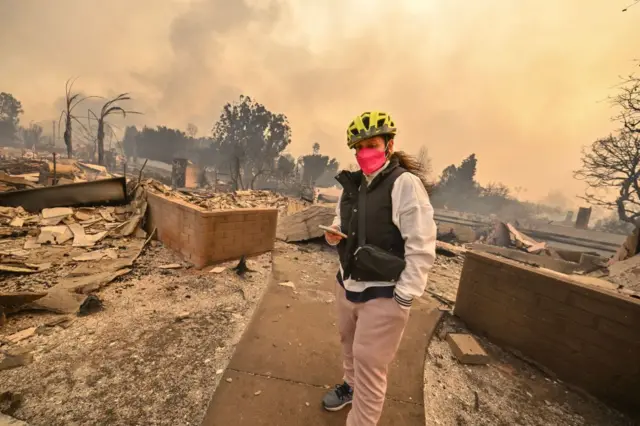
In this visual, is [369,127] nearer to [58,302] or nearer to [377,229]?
[377,229]

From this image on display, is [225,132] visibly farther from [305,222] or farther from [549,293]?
[549,293]

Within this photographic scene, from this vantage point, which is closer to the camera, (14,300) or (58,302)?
(14,300)

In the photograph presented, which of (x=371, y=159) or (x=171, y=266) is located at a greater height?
(x=371, y=159)

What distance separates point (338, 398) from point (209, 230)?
3808 mm

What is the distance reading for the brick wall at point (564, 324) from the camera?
2.68m

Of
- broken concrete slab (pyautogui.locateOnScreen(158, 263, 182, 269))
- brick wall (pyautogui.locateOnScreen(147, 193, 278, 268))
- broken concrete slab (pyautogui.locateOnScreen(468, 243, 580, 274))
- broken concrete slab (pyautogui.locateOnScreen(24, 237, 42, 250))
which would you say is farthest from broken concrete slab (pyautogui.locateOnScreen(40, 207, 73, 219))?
broken concrete slab (pyautogui.locateOnScreen(468, 243, 580, 274))

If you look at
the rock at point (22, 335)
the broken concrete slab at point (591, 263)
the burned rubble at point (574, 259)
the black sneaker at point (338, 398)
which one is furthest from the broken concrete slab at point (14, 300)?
the broken concrete slab at point (591, 263)

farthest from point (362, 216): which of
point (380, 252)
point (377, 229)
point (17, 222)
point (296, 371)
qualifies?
point (17, 222)

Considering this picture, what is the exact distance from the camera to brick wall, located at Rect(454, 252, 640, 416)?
8.80 feet

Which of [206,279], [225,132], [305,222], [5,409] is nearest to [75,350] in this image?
[5,409]

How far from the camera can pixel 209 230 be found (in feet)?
16.6

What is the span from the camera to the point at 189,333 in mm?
3260

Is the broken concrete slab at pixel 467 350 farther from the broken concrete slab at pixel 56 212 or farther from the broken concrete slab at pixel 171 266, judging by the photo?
the broken concrete slab at pixel 56 212

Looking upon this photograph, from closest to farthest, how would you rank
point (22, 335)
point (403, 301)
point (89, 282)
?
point (403, 301), point (22, 335), point (89, 282)
